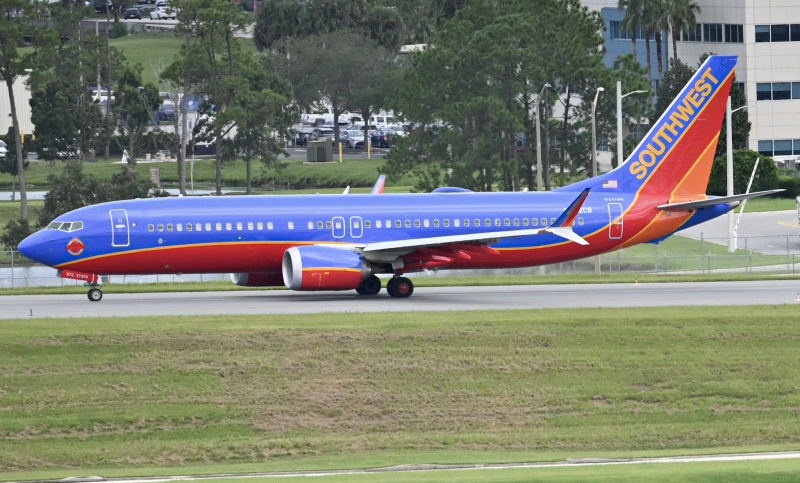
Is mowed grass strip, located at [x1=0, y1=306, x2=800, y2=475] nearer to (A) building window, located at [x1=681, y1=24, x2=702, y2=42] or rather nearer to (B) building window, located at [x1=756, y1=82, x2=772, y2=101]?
(B) building window, located at [x1=756, y1=82, x2=772, y2=101]

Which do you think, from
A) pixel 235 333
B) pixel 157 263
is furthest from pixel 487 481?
pixel 157 263

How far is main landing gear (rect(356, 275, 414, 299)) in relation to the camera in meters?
39.9

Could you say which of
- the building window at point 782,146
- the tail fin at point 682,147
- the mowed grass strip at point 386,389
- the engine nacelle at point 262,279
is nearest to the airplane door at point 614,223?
the tail fin at point 682,147

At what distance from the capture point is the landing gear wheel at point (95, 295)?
39.0 meters

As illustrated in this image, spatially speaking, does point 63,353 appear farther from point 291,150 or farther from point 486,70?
point 291,150

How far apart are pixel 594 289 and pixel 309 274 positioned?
416 inches

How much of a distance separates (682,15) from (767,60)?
24.2 feet

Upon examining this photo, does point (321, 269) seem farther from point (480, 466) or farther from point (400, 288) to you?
point (480, 466)

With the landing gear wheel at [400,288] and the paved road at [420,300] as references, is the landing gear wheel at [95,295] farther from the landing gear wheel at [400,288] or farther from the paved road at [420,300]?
the landing gear wheel at [400,288]

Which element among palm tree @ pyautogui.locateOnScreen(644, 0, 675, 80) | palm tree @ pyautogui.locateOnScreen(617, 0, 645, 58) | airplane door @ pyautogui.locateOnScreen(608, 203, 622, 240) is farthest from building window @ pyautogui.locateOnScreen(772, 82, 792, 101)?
airplane door @ pyautogui.locateOnScreen(608, 203, 622, 240)

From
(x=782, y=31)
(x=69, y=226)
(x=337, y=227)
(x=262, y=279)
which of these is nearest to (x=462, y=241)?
(x=337, y=227)

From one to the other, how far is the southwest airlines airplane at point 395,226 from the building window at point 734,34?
188 ft

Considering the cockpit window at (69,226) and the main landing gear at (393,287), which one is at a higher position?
the cockpit window at (69,226)

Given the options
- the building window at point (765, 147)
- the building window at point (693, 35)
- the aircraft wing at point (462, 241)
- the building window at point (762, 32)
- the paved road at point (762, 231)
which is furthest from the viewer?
the building window at point (693, 35)
